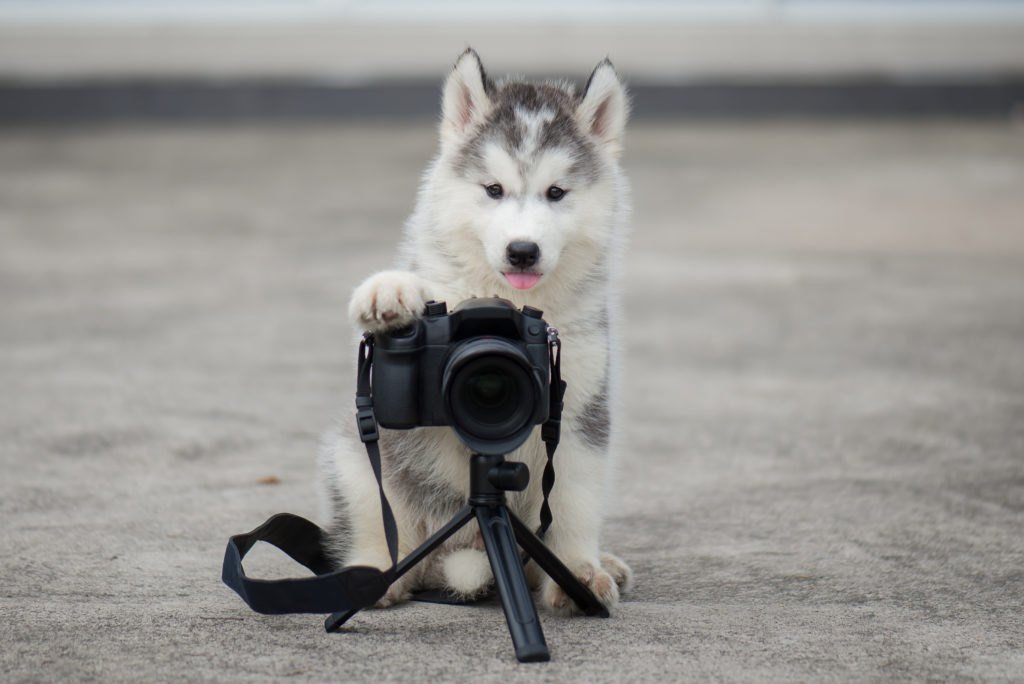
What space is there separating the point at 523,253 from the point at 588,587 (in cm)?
81

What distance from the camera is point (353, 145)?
12320 mm

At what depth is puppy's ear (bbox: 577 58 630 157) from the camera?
308 cm

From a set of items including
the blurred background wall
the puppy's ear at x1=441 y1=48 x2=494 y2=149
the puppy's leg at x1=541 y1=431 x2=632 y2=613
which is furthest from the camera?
the blurred background wall

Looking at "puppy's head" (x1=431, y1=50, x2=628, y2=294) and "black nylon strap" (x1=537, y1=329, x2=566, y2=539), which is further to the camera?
"puppy's head" (x1=431, y1=50, x2=628, y2=294)

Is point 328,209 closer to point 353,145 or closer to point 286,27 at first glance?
point 353,145

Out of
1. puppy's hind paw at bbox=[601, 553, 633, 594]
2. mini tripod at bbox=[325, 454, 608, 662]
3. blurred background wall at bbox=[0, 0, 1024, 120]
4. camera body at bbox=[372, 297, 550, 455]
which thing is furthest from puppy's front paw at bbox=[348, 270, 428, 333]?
blurred background wall at bbox=[0, 0, 1024, 120]

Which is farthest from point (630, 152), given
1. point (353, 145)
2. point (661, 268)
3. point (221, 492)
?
point (221, 492)

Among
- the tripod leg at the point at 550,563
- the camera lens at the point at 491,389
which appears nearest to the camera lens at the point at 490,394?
the camera lens at the point at 491,389

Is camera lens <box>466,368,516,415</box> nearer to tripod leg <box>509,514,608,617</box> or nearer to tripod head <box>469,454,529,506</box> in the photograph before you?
tripod head <box>469,454,529,506</box>

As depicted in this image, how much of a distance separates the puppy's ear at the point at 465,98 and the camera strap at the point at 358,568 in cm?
67

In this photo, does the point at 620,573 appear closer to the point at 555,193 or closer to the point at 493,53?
the point at 555,193

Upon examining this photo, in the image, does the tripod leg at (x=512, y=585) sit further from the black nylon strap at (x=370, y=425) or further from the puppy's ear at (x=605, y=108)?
the puppy's ear at (x=605, y=108)

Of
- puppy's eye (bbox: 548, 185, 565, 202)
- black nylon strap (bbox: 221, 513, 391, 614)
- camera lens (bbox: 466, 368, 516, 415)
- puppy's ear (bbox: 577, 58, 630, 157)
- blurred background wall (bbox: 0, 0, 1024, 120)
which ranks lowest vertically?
black nylon strap (bbox: 221, 513, 391, 614)

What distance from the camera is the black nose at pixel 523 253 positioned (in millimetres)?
2732
